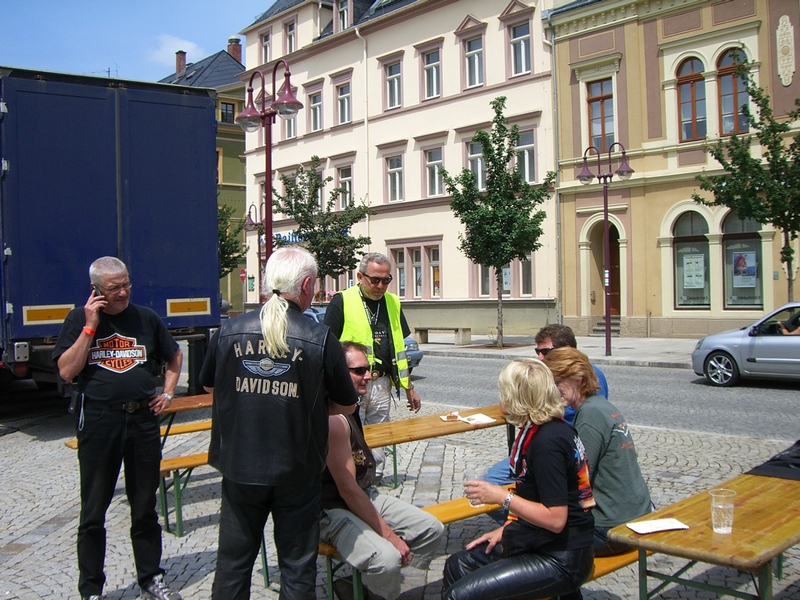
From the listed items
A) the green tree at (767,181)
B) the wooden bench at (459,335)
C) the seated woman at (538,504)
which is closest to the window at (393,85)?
the wooden bench at (459,335)

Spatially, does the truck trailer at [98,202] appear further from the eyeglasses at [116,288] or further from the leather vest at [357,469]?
the leather vest at [357,469]

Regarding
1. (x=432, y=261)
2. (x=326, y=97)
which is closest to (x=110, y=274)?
(x=432, y=261)

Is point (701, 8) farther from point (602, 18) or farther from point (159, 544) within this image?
point (159, 544)

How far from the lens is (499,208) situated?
74.3 ft

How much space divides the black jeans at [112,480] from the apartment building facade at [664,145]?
68.8ft

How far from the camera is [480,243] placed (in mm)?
22891

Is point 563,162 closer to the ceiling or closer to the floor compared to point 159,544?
closer to the ceiling

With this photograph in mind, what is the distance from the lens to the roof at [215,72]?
5241 centimetres

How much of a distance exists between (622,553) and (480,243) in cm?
1935

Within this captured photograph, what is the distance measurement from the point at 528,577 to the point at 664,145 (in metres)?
23.0

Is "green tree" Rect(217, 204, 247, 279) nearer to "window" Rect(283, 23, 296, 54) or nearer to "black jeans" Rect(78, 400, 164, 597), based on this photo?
"window" Rect(283, 23, 296, 54)

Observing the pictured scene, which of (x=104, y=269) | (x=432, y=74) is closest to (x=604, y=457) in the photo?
(x=104, y=269)

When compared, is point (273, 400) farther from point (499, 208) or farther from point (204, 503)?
point (499, 208)

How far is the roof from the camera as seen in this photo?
172 feet
